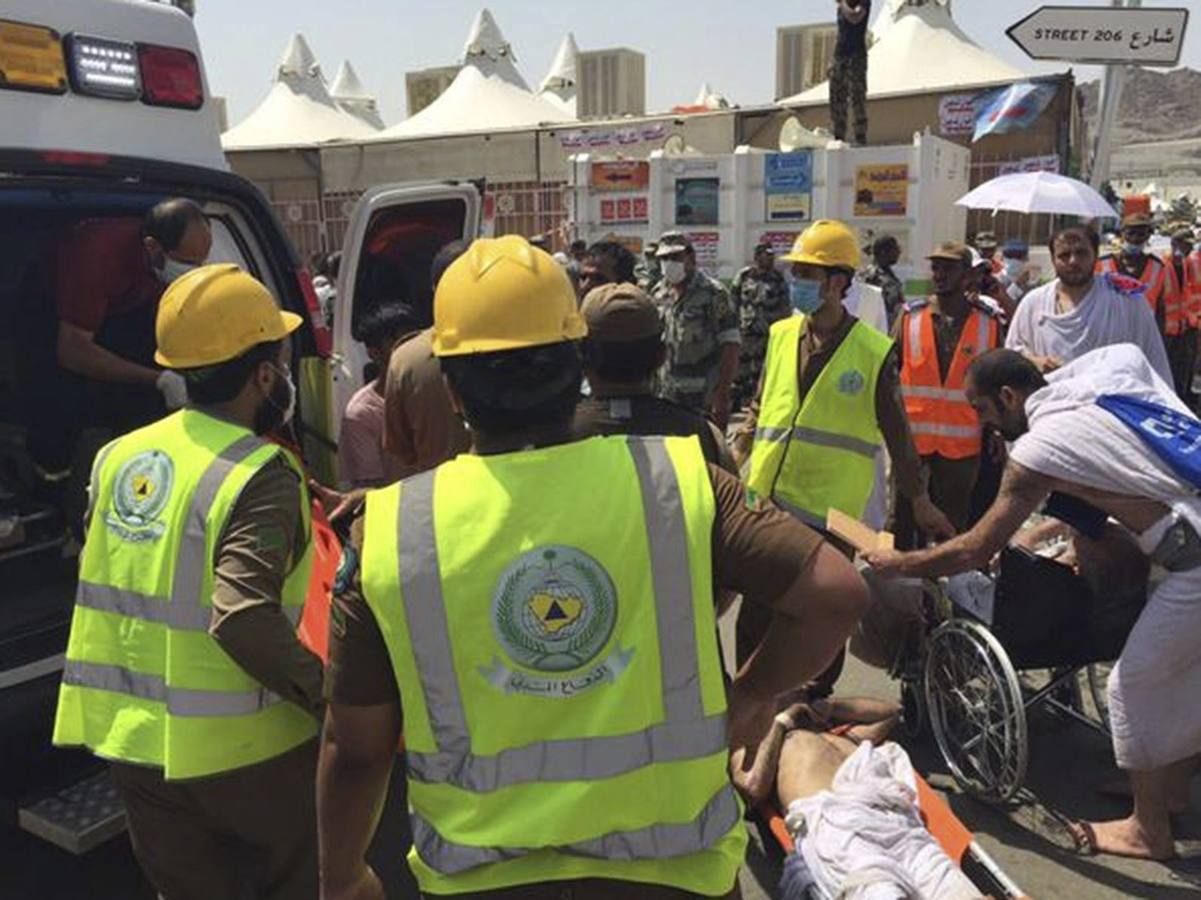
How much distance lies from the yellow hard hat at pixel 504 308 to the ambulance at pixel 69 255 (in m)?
1.81

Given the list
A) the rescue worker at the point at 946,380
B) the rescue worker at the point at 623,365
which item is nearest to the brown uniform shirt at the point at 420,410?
the rescue worker at the point at 623,365

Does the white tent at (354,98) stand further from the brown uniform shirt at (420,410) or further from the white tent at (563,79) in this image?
the brown uniform shirt at (420,410)

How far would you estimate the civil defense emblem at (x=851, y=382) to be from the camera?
3.73 m

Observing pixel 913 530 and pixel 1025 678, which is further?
pixel 913 530

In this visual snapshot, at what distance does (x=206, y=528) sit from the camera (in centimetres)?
193

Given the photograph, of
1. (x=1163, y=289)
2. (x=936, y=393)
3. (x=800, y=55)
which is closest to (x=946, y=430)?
(x=936, y=393)

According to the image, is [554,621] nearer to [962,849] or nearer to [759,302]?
[962,849]

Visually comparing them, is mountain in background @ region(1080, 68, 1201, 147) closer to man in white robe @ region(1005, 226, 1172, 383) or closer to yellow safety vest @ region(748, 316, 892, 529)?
man in white robe @ region(1005, 226, 1172, 383)

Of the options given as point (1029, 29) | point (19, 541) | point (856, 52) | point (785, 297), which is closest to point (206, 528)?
point (19, 541)

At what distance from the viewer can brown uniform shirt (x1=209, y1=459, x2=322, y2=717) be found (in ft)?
6.21

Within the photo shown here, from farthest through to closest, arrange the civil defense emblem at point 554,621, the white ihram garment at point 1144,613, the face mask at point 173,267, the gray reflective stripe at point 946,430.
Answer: the gray reflective stripe at point 946,430
the face mask at point 173,267
the white ihram garment at point 1144,613
the civil defense emblem at point 554,621

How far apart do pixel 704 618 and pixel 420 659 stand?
404 mm

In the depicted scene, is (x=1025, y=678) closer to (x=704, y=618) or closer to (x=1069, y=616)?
(x=1069, y=616)

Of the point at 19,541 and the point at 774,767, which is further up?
the point at 19,541
